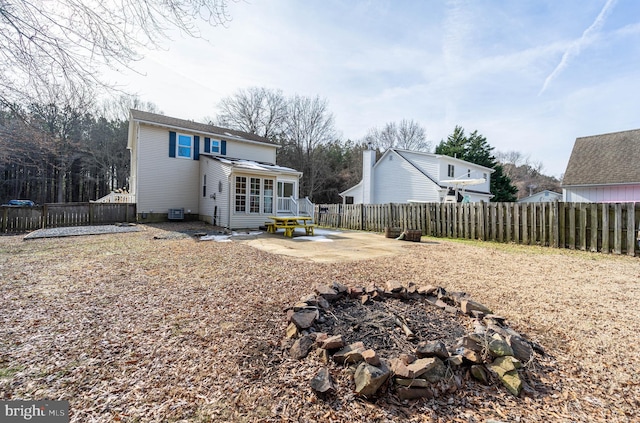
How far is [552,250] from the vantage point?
817 centimetres

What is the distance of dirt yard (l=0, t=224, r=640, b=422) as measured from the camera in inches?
70.6

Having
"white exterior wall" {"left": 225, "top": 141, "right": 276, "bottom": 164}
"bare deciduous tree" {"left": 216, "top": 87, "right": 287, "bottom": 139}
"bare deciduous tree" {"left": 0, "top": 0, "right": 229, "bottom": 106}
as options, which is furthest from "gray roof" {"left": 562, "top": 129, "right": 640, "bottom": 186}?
"bare deciduous tree" {"left": 216, "top": 87, "right": 287, "bottom": 139}

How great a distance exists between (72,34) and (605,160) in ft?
73.8

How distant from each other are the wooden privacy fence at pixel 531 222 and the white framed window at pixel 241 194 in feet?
21.1

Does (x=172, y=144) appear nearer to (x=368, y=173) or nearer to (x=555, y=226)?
(x=368, y=173)

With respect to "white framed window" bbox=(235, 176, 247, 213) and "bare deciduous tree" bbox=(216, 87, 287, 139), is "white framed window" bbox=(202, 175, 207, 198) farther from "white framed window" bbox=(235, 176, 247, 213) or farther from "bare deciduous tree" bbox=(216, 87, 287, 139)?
"bare deciduous tree" bbox=(216, 87, 287, 139)

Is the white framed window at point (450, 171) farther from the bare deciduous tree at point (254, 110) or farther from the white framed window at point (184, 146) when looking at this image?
the bare deciduous tree at point (254, 110)

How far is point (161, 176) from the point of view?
14281 millimetres

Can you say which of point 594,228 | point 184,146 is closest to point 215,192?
point 184,146

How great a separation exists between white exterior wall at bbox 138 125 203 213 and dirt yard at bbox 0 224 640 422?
8701 mm

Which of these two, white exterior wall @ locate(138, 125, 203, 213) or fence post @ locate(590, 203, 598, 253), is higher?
white exterior wall @ locate(138, 125, 203, 213)

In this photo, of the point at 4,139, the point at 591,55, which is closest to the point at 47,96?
the point at 4,139

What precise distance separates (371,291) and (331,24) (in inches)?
286

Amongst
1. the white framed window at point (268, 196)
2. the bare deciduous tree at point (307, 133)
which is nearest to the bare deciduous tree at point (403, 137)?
the bare deciduous tree at point (307, 133)
